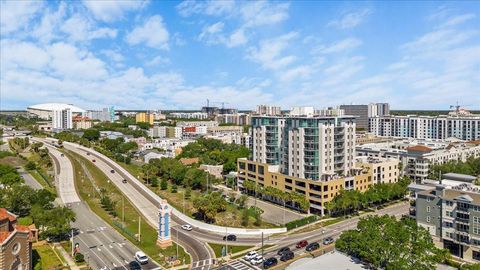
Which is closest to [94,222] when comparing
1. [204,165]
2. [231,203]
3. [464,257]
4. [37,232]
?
[37,232]

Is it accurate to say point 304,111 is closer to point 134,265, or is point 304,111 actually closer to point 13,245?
point 134,265

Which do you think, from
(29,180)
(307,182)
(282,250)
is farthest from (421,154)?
(29,180)

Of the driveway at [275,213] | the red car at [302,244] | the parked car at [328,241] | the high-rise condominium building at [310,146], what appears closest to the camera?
the red car at [302,244]

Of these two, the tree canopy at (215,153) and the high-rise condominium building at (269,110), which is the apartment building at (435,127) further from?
the high-rise condominium building at (269,110)

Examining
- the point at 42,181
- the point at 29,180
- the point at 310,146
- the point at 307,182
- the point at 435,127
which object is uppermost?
the point at 435,127

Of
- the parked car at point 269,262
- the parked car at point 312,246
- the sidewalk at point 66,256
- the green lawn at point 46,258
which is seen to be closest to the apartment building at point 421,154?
the parked car at point 312,246

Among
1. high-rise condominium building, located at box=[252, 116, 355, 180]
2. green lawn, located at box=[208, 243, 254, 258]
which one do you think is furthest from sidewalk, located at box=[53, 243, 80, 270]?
high-rise condominium building, located at box=[252, 116, 355, 180]
